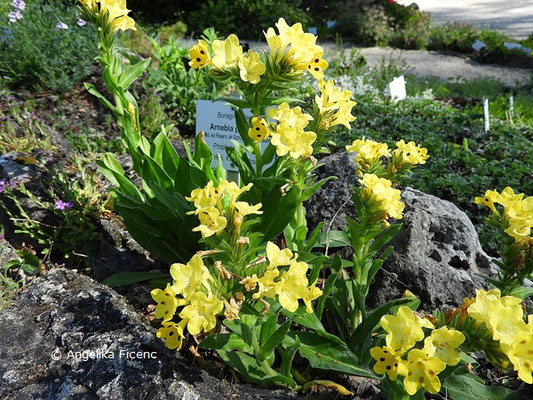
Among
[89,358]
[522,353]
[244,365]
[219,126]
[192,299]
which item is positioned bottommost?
[244,365]

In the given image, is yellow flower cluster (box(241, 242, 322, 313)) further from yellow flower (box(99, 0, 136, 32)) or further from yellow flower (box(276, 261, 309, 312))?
yellow flower (box(99, 0, 136, 32))

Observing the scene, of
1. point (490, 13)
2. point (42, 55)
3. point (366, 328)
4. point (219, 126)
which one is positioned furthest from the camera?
point (490, 13)

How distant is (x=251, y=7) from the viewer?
11.1 meters

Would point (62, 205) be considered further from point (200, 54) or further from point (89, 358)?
point (200, 54)

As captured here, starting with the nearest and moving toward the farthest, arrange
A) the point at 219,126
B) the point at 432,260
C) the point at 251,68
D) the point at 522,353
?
the point at 522,353 → the point at 251,68 → the point at 432,260 → the point at 219,126

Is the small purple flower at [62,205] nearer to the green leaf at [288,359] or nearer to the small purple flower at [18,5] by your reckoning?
the green leaf at [288,359]

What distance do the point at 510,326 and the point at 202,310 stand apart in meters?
0.83

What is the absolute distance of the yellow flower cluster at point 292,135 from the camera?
1.57 metres

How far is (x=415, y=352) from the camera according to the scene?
3.82 feet

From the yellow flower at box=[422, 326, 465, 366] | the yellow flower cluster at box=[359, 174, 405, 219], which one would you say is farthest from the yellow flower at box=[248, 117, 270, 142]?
the yellow flower at box=[422, 326, 465, 366]

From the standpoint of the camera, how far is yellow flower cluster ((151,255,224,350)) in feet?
4.04

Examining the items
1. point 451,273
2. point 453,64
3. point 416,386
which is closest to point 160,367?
point 416,386

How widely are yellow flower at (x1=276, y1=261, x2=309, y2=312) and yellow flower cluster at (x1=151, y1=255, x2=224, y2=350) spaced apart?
181mm

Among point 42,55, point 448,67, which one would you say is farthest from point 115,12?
point 448,67
